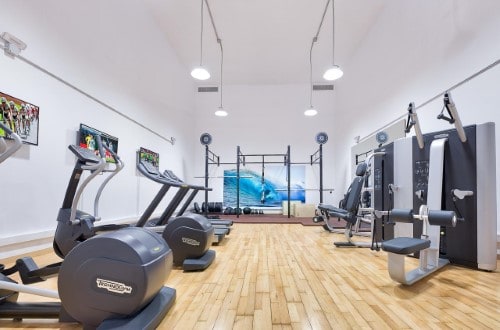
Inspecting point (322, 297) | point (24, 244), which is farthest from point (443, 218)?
point (24, 244)

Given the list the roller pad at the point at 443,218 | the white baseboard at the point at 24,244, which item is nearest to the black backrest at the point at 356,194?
the roller pad at the point at 443,218

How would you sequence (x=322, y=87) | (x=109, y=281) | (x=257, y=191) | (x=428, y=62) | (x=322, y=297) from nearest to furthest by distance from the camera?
(x=109, y=281) < (x=322, y=297) < (x=428, y=62) < (x=257, y=191) < (x=322, y=87)

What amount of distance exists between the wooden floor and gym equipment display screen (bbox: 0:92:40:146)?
145cm

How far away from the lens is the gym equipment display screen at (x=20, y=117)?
278 centimetres

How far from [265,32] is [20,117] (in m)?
5.81

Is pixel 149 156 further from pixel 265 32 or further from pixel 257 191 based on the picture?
pixel 257 191

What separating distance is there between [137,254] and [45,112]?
3.05 m

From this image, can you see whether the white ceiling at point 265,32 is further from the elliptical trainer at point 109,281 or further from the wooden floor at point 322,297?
the elliptical trainer at point 109,281

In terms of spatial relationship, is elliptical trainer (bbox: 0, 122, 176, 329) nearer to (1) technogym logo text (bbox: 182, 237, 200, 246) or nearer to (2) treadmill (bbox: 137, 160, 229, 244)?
(1) technogym logo text (bbox: 182, 237, 200, 246)

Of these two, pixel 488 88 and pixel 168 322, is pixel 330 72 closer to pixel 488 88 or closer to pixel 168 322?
pixel 488 88

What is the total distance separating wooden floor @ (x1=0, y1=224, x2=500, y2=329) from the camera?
161cm

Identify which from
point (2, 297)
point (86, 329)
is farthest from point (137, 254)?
point (2, 297)

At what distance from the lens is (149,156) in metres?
6.35

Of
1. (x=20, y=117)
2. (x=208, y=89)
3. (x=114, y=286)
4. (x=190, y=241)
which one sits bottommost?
(x=190, y=241)
